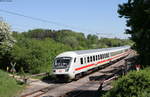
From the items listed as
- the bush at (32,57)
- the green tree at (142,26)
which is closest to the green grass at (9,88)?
the bush at (32,57)

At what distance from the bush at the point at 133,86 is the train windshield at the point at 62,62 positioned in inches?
560

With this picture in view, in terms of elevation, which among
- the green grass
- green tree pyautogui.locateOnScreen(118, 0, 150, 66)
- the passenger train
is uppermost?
green tree pyautogui.locateOnScreen(118, 0, 150, 66)

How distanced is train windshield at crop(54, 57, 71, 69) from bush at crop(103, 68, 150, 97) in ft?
46.7

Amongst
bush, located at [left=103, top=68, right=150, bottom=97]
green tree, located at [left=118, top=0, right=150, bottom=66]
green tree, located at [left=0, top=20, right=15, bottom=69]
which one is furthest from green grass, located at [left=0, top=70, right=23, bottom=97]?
green tree, located at [left=0, top=20, right=15, bottom=69]

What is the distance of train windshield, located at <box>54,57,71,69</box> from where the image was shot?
962 inches

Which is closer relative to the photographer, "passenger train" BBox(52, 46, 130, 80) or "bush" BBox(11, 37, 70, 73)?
"passenger train" BBox(52, 46, 130, 80)

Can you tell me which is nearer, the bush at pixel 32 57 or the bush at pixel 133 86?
the bush at pixel 133 86

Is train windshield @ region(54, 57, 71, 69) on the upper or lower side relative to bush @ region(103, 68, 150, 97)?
lower

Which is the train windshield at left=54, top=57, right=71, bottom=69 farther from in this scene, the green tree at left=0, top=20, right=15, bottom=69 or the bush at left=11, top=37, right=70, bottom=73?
the green tree at left=0, top=20, right=15, bottom=69

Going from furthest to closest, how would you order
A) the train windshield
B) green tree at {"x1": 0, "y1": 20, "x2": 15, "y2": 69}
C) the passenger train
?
green tree at {"x1": 0, "y1": 20, "x2": 15, "y2": 69} < the train windshield < the passenger train

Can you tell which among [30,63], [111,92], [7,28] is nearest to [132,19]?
[111,92]

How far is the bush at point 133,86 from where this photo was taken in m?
9.62

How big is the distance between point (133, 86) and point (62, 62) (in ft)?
50.8

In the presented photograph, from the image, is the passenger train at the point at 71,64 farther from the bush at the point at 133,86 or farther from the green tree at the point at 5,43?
the bush at the point at 133,86
